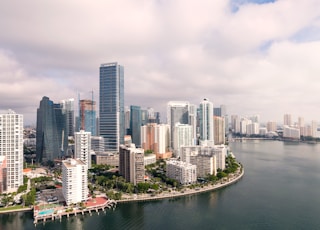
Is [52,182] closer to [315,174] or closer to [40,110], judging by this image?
[40,110]

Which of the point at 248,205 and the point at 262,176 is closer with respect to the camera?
the point at 248,205

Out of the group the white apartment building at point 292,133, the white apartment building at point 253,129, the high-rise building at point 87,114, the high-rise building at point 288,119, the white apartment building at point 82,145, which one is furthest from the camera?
the high-rise building at point 288,119

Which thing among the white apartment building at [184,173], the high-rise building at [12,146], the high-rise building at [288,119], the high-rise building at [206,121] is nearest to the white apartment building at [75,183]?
the high-rise building at [12,146]

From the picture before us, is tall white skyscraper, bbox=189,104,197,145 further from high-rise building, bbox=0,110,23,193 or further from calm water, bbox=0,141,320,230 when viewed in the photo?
high-rise building, bbox=0,110,23,193

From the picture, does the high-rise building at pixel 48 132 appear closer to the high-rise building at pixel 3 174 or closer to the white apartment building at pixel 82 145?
the white apartment building at pixel 82 145

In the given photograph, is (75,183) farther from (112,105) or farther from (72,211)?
(112,105)

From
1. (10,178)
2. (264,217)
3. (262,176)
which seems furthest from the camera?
(262,176)

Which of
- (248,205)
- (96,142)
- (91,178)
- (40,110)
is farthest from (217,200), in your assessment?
(40,110)
